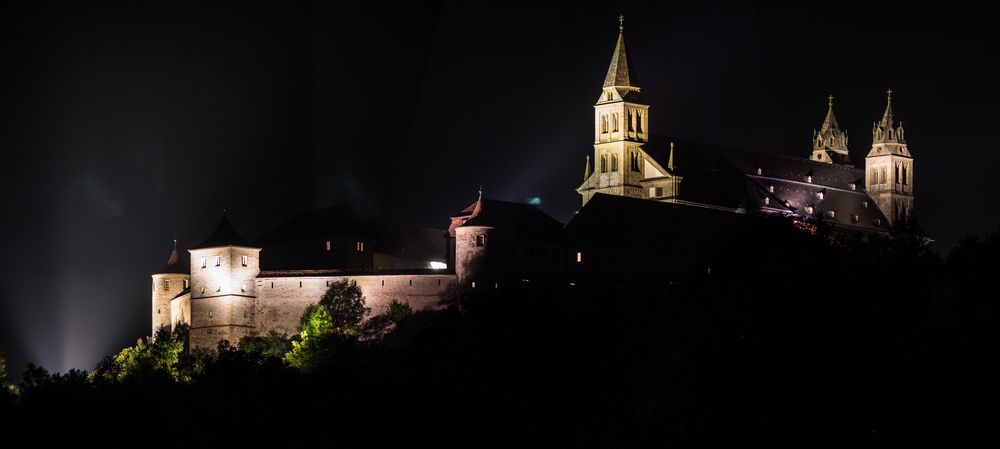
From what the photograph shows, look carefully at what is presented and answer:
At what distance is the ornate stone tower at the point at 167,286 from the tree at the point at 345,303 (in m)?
10.3

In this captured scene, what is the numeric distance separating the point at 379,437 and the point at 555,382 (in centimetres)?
676

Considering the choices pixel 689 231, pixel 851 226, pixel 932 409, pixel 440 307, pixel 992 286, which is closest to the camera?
pixel 932 409

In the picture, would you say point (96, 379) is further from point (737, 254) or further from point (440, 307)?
point (737, 254)

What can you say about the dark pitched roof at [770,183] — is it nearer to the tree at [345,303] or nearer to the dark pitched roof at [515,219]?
the dark pitched roof at [515,219]

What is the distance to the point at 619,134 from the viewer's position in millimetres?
129875

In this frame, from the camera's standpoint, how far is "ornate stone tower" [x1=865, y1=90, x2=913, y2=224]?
146000mm

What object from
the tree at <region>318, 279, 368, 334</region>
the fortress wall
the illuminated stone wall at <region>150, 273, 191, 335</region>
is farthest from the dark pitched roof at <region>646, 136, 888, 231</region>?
the illuminated stone wall at <region>150, 273, 191, 335</region>

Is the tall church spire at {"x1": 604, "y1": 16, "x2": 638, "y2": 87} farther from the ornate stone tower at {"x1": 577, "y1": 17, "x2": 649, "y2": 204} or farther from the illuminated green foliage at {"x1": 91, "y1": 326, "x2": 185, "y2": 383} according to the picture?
the illuminated green foliage at {"x1": 91, "y1": 326, "x2": 185, "y2": 383}

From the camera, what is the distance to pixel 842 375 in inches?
3004

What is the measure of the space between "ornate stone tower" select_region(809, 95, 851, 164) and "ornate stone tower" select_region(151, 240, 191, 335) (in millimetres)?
54896

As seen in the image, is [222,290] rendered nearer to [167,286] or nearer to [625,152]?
[167,286]

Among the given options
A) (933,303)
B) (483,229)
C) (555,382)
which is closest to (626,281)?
(483,229)

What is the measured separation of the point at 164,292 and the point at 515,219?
1879 centimetres

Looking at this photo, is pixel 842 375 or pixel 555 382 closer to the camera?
pixel 842 375
